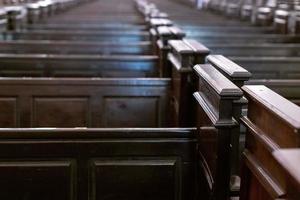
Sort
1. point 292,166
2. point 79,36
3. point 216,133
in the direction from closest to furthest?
point 292,166, point 216,133, point 79,36

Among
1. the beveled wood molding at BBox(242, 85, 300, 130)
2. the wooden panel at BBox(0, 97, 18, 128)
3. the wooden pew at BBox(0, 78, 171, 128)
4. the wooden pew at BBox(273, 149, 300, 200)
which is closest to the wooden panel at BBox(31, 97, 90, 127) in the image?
the wooden pew at BBox(0, 78, 171, 128)

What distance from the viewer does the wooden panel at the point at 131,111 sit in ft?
11.4

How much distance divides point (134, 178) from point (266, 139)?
0.89m

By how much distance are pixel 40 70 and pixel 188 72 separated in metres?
1.78

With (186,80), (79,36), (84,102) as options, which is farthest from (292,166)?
(79,36)

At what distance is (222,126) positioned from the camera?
175 centimetres

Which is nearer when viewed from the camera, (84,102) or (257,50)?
(84,102)

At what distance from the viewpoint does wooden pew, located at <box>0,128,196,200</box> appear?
81.8 inches

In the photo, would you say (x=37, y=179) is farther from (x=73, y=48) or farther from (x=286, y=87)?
(x=73, y=48)

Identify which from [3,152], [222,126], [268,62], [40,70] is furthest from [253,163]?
[40,70]

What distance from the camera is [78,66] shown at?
416 cm

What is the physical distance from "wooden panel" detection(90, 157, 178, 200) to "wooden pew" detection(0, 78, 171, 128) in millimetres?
1335

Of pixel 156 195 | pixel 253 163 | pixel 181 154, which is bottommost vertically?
pixel 156 195

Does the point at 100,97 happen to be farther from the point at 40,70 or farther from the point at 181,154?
the point at 181,154
